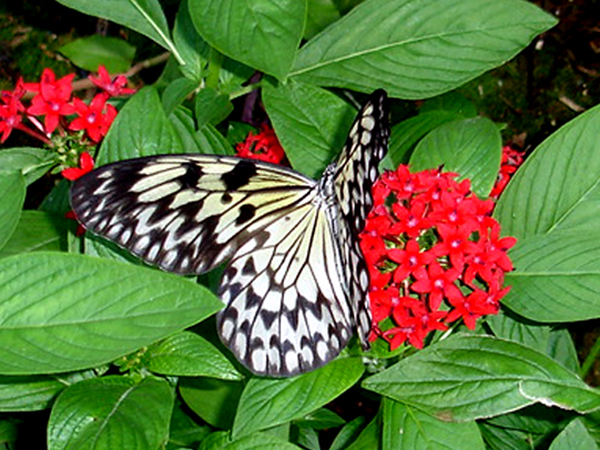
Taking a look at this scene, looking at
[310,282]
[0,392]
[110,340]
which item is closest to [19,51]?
[0,392]

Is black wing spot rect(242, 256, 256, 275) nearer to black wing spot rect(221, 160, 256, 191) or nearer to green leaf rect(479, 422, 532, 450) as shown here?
black wing spot rect(221, 160, 256, 191)

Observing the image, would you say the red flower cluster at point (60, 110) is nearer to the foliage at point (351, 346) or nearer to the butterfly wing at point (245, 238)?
the foliage at point (351, 346)

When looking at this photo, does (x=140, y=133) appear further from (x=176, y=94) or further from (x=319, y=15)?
(x=319, y=15)

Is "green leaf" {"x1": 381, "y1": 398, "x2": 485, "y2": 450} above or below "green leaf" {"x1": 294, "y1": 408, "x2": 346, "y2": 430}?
above

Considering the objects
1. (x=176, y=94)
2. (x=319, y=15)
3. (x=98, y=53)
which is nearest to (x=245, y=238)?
(x=176, y=94)

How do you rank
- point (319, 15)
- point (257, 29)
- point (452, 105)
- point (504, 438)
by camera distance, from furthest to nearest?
point (319, 15), point (452, 105), point (504, 438), point (257, 29)

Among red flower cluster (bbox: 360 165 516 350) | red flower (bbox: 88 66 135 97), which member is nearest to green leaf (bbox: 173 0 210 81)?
red flower (bbox: 88 66 135 97)

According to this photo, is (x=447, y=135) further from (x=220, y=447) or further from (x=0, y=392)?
(x=0, y=392)
